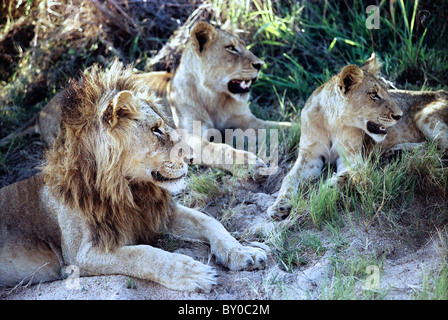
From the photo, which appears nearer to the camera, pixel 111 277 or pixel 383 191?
pixel 111 277

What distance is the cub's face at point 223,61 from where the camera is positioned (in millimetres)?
5102

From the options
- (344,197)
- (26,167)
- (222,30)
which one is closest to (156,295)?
(344,197)

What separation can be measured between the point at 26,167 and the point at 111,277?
7.74ft

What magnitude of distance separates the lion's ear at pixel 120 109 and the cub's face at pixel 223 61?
84.2 inches

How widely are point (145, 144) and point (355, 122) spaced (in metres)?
1.55

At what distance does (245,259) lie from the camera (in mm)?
3215

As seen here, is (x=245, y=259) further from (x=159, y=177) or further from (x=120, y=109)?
(x=120, y=109)

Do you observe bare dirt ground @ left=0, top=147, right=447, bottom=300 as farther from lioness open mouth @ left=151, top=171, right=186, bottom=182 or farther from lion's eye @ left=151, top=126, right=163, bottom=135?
lion's eye @ left=151, top=126, right=163, bottom=135

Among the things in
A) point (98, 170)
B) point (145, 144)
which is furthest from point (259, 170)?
point (98, 170)

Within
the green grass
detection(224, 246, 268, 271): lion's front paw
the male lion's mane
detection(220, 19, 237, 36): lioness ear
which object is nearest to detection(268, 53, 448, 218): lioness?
the green grass

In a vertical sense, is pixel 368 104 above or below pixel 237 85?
above

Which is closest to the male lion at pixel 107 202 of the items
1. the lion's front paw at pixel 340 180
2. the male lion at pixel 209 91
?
the lion's front paw at pixel 340 180
